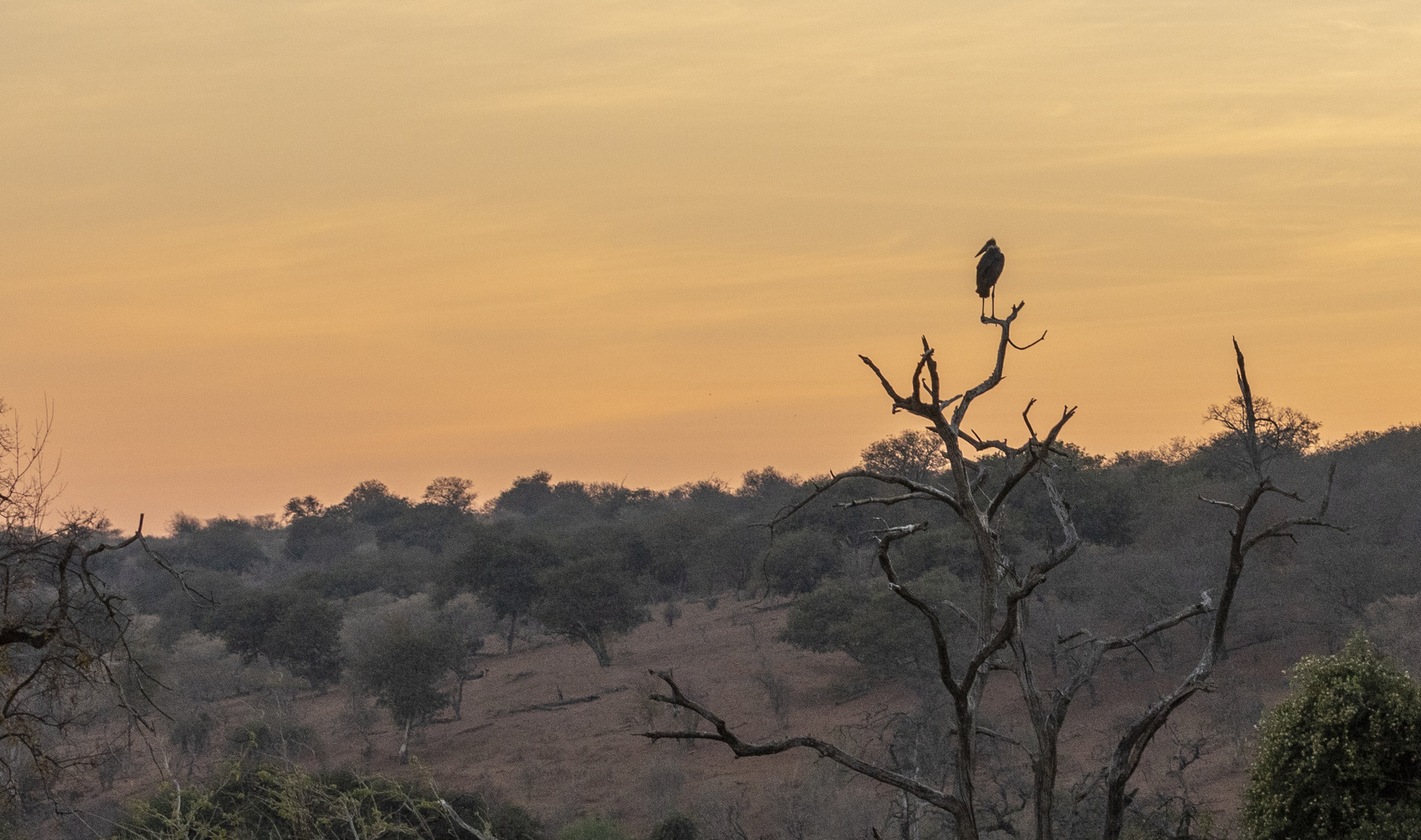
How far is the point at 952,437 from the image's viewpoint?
21.0 feet

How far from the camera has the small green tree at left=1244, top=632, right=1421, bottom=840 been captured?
1171 centimetres

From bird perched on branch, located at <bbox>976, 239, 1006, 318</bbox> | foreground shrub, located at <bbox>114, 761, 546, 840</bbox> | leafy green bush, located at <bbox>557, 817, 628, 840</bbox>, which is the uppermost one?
bird perched on branch, located at <bbox>976, 239, 1006, 318</bbox>

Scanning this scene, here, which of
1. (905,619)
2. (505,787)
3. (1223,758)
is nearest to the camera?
(1223,758)

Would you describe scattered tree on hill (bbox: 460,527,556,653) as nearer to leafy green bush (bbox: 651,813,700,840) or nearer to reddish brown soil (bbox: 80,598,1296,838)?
reddish brown soil (bbox: 80,598,1296,838)

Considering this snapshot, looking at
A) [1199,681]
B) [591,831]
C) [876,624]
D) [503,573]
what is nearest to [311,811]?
[591,831]

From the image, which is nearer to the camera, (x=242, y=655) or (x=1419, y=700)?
(x=1419, y=700)

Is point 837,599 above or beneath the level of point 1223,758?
above

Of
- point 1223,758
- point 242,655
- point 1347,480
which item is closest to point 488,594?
point 242,655

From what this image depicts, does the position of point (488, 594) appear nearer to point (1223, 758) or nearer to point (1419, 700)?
point (1223, 758)

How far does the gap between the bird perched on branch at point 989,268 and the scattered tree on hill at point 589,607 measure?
37.4 metres

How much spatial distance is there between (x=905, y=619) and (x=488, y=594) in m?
19.9

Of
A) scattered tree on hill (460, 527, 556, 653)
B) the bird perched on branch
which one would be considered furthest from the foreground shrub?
scattered tree on hill (460, 527, 556, 653)

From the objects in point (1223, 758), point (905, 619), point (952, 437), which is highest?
point (952, 437)

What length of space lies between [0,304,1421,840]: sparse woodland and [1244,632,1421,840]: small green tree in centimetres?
120
